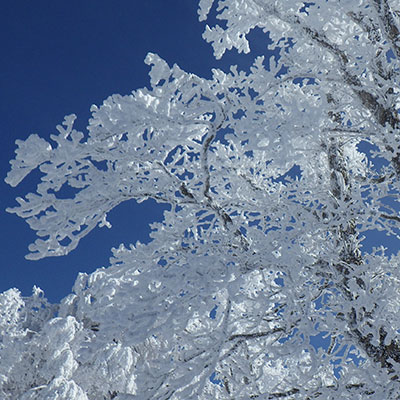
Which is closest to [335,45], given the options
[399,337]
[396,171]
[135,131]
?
[396,171]

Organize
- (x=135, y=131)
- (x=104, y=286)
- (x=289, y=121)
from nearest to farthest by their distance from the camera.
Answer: (x=289, y=121) → (x=135, y=131) → (x=104, y=286)

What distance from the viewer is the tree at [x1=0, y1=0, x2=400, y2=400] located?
4.09 metres

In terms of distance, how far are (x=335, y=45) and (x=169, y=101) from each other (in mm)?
2616

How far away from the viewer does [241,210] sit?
6.41 meters

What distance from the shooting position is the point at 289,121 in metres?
4.20

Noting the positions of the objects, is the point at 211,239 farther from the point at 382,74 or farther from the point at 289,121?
the point at 382,74

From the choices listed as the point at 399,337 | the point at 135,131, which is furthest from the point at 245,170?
the point at 399,337

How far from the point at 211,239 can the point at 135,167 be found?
1.30m

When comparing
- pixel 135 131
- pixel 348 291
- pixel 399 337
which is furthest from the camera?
pixel 348 291

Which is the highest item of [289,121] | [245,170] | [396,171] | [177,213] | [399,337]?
[245,170]

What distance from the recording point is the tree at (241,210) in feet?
13.4

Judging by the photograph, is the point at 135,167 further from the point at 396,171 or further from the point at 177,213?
the point at 396,171

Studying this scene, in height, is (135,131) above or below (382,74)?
above

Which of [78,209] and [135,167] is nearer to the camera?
[78,209]
